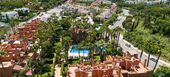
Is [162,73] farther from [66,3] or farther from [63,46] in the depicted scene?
[66,3]

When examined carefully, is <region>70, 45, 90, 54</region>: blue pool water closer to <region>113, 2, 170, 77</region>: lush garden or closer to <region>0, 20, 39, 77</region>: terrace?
<region>0, 20, 39, 77</region>: terrace

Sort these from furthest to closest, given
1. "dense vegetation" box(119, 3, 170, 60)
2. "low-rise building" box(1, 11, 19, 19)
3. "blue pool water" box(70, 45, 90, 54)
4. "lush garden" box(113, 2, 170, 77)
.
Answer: "low-rise building" box(1, 11, 19, 19)
"dense vegetation" box(119, 3, 170, 60)
"lush garden" box(113, 2, 170, 77)
"blue pool water" box(70, 45, 90, 54)

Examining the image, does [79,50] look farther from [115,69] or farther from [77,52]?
[115,69]

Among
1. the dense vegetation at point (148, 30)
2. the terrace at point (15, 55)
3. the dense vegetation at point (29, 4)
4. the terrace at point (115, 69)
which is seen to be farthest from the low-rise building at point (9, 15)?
the terrace at point (115, 69)

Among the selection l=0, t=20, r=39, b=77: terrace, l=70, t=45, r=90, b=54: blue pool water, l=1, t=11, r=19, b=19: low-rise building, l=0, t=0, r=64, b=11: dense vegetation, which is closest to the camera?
l=0, t=20, r=39, b=77: terrace

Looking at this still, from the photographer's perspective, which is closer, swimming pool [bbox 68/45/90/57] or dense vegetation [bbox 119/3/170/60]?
swimming pool [bbox 68/45/90/57]

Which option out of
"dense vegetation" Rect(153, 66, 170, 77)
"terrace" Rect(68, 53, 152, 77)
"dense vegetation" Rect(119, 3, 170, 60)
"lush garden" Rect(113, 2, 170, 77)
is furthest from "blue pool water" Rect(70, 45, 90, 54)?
"dense vegetation" Rect(153, 66, 170, 77)

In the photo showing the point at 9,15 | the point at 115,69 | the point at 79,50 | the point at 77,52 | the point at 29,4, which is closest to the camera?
the point at 115,69

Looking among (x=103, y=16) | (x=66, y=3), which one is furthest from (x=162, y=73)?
(x=66, y=3)

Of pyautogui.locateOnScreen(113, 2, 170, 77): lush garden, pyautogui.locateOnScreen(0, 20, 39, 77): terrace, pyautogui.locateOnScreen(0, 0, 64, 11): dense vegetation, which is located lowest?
pyautogui.locateOnScreen(113, 2, 170, 77): lush garden

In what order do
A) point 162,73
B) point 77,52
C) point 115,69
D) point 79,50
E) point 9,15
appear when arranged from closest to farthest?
point 115,69 → point 162,73 → point 79,50 → point 77,52 → point 9,15

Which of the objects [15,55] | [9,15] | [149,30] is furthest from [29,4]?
[15,55]
